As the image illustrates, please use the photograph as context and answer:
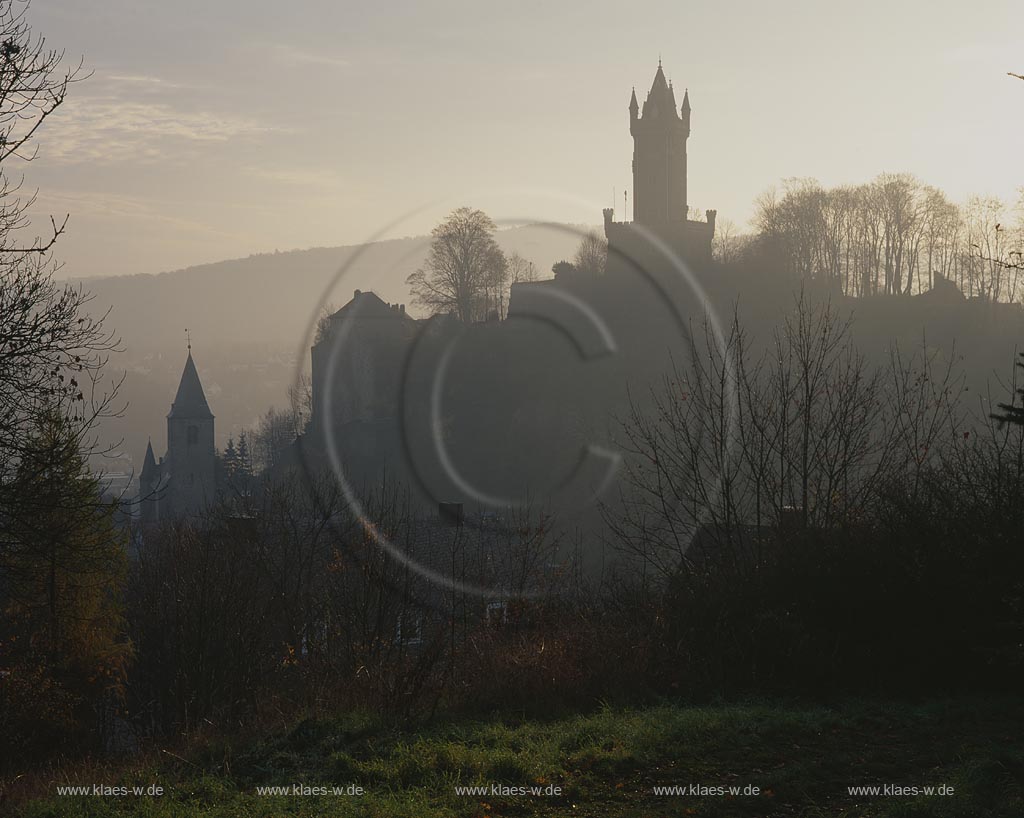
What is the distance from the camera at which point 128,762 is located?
28.7ft

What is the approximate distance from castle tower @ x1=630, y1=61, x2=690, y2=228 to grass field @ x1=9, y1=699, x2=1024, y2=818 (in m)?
76.1

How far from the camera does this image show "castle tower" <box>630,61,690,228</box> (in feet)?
273

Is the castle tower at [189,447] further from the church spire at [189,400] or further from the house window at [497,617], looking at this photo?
the house window at [497,617]

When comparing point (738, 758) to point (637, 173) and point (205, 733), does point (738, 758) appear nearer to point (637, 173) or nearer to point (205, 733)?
point (205, 733)

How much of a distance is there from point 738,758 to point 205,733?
5.11m

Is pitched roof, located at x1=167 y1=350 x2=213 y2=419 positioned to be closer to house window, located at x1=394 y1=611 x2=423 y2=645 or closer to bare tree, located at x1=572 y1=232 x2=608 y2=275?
bare tree, located at x1=572 y1=232 x2=608 y2=275

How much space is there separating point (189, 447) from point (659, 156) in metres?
49.0

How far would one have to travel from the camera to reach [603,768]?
23.3ft

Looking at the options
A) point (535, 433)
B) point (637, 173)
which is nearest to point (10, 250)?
point (535, 433)

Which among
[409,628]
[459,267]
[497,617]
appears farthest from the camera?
[459,267]

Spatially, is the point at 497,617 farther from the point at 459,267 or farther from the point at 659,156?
A: the point at 659,156

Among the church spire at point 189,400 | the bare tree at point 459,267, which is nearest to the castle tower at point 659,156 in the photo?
the bare tree at point 459,267

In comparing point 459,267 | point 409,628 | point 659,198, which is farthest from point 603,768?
point 659,198

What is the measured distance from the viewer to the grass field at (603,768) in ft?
20.9
